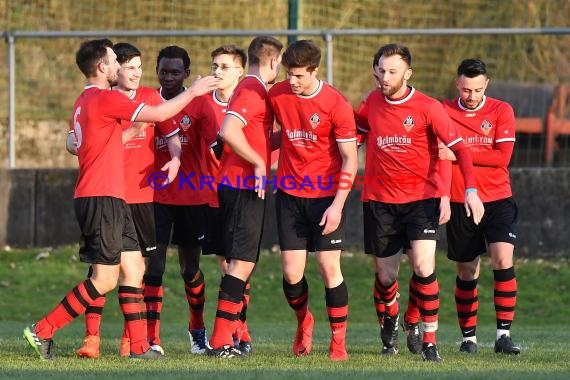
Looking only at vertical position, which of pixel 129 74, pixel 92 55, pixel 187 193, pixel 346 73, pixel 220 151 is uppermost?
pixel 346 73

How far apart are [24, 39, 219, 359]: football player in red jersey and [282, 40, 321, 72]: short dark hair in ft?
1.82

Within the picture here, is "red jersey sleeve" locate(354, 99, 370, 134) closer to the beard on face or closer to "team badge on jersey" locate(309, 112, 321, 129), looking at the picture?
the beard on face

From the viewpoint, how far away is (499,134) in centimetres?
1041

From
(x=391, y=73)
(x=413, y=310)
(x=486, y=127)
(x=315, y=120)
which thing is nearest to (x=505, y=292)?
(x=413, y=310)

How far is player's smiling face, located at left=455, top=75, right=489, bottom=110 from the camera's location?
1031 centimetres

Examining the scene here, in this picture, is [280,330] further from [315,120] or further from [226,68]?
[315,120]

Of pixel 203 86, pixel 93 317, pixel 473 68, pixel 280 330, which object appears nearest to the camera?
pixel 203 86

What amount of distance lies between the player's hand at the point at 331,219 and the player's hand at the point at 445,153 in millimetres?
1034

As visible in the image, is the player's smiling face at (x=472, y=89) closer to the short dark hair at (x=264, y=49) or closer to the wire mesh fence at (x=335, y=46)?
the short dark hair at (x=264, y=49)

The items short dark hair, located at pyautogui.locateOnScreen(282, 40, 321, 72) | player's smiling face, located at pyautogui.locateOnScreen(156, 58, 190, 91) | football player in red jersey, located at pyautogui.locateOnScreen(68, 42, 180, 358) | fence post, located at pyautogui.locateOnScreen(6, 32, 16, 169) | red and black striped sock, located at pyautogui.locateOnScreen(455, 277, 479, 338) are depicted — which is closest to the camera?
short dark hair, located at pyautogui.locateOnScreen(282, 40, 321, 72)

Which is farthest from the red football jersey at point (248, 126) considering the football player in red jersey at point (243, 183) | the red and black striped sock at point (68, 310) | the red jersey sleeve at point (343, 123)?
the red and black striped sock at point (68, 310)

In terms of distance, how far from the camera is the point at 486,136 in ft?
34.2

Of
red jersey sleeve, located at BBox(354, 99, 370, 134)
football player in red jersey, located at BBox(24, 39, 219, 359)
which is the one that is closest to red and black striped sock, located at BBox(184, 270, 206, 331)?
football player in red jersey, located at BBox(24, 39, 219, 359)

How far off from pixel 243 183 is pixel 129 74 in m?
1.24
